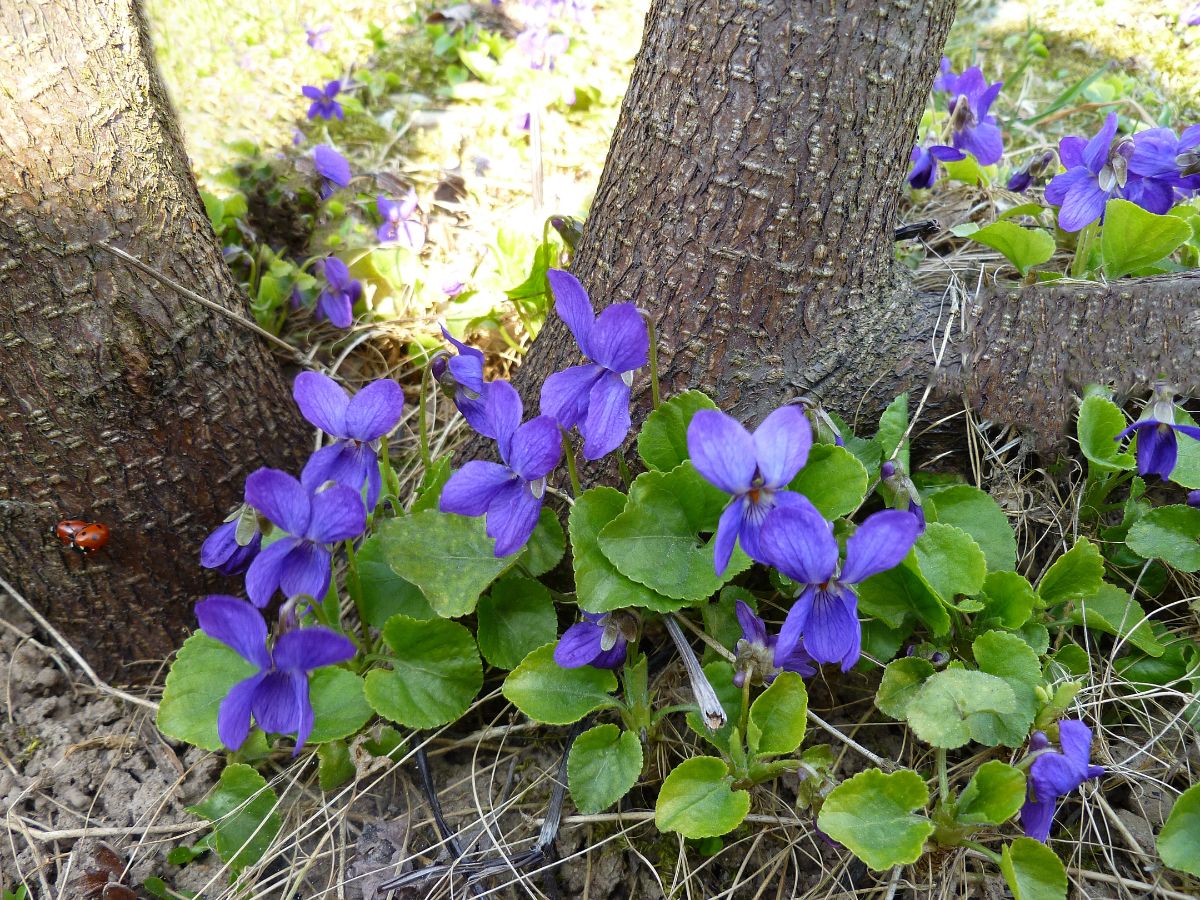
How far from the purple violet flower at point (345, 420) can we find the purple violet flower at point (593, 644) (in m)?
0.37

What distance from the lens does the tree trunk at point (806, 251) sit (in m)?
1.28

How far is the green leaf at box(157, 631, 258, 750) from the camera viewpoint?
1298 mm

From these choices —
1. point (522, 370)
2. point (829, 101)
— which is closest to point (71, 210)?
point (522, 370)

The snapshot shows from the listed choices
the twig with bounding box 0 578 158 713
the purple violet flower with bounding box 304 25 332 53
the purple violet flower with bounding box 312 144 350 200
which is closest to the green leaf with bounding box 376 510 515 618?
the twig with bounding box 0 578 158 713

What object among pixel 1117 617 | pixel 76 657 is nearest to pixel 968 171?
pixel 1117 617

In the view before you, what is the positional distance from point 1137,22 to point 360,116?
8.83ft

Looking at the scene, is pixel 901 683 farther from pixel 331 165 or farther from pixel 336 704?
pixel 331 165

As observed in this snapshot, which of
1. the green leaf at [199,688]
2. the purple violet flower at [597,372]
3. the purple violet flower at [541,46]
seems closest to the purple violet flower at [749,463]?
the purple violet flower at [597,372]

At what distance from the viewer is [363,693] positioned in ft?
4.20

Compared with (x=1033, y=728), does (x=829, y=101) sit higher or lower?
higher

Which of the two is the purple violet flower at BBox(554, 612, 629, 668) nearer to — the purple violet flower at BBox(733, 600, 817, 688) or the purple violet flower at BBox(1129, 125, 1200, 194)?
the purple violet flower at BBox(733, 600, 817, 688)

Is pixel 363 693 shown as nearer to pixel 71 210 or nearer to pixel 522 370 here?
pixel 522 370

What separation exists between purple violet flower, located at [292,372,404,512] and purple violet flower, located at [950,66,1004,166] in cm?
140

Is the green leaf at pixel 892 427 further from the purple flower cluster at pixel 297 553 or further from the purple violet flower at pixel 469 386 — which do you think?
the purple flower cluster at pixel 297 553
